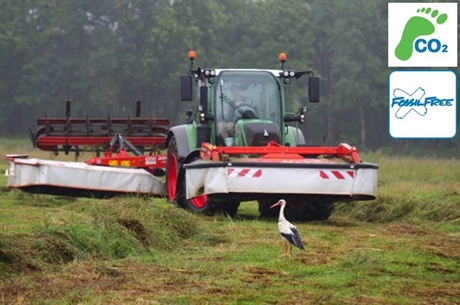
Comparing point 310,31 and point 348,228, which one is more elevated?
point 310,31

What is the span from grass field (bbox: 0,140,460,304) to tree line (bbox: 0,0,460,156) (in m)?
46.5

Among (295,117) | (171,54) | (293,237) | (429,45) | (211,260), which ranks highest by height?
(171,54)

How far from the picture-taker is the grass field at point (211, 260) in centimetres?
876

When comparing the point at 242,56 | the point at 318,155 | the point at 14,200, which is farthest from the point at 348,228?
the point at 242,56

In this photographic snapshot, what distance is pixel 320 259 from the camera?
35.9 feet

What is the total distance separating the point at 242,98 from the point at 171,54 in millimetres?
47180

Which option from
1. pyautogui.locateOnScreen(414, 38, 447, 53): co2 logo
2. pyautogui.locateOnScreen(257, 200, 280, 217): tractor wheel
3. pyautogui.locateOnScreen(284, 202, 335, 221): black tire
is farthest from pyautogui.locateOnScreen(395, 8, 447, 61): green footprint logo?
pyautogui.locateOnScreen(257, 200, 280, 217): tractor wheel

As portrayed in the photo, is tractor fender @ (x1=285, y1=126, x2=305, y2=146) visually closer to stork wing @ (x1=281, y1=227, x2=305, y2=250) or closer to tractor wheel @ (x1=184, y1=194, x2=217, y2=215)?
tractor wheel @ (x1=184, y1=194, x2=217, y2=215)

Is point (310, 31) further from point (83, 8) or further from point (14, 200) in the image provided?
point (14, 200)

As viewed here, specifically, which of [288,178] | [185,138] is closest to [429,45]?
[185,138]

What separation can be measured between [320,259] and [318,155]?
221 inches

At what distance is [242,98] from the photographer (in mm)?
17406

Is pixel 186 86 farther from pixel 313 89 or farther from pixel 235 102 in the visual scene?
pixel 313 89

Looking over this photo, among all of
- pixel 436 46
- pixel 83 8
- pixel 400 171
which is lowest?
pixel 400 171
